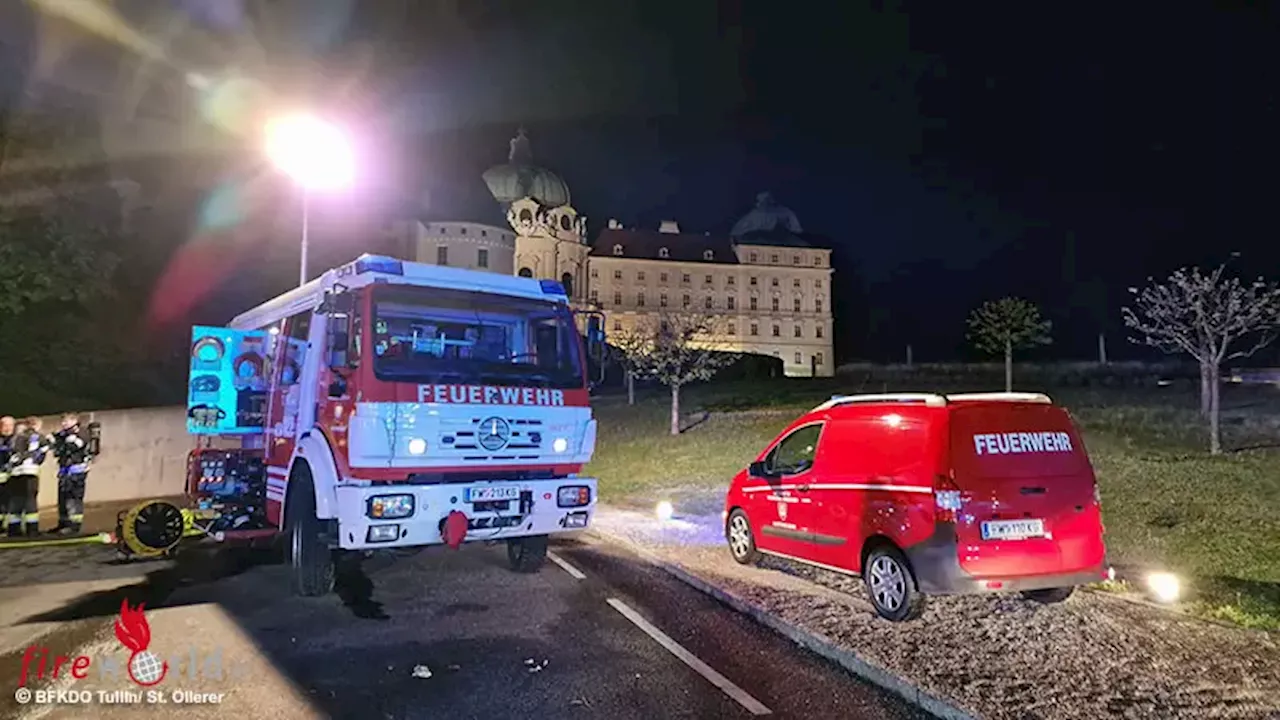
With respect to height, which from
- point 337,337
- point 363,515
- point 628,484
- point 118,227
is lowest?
point 628,484

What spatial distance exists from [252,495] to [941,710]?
8814 millimetres

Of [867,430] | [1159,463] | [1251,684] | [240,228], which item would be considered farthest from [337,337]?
[240,228]

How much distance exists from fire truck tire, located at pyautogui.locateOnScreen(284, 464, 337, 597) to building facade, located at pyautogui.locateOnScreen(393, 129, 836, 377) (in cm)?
6169

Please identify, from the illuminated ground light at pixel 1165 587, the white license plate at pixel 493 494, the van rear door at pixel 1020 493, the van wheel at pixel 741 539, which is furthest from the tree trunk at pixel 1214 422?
the white license plate at pixel 493 494

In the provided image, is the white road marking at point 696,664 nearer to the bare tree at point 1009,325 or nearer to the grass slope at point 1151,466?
the grass slope at point 1151,466

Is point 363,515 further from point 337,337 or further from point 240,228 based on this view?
point 240,228

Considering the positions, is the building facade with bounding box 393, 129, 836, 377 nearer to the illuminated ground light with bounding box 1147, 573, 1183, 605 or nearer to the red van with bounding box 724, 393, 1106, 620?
the illuminated ground light with bounding box 1147, 573, 1183, 605

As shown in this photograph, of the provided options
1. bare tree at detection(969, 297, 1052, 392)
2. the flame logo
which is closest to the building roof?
bare tree at detection(969, 297, 1052, 392)

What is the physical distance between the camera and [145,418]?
61.8 feet

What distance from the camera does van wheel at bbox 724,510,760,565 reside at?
9.25 metres

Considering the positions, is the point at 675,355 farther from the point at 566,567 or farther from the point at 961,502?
the point at 961,502

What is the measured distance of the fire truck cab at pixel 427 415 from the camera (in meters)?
7.02

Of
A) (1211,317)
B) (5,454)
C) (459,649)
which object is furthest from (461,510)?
(1211,317)

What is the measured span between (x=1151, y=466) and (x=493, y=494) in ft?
48.9
